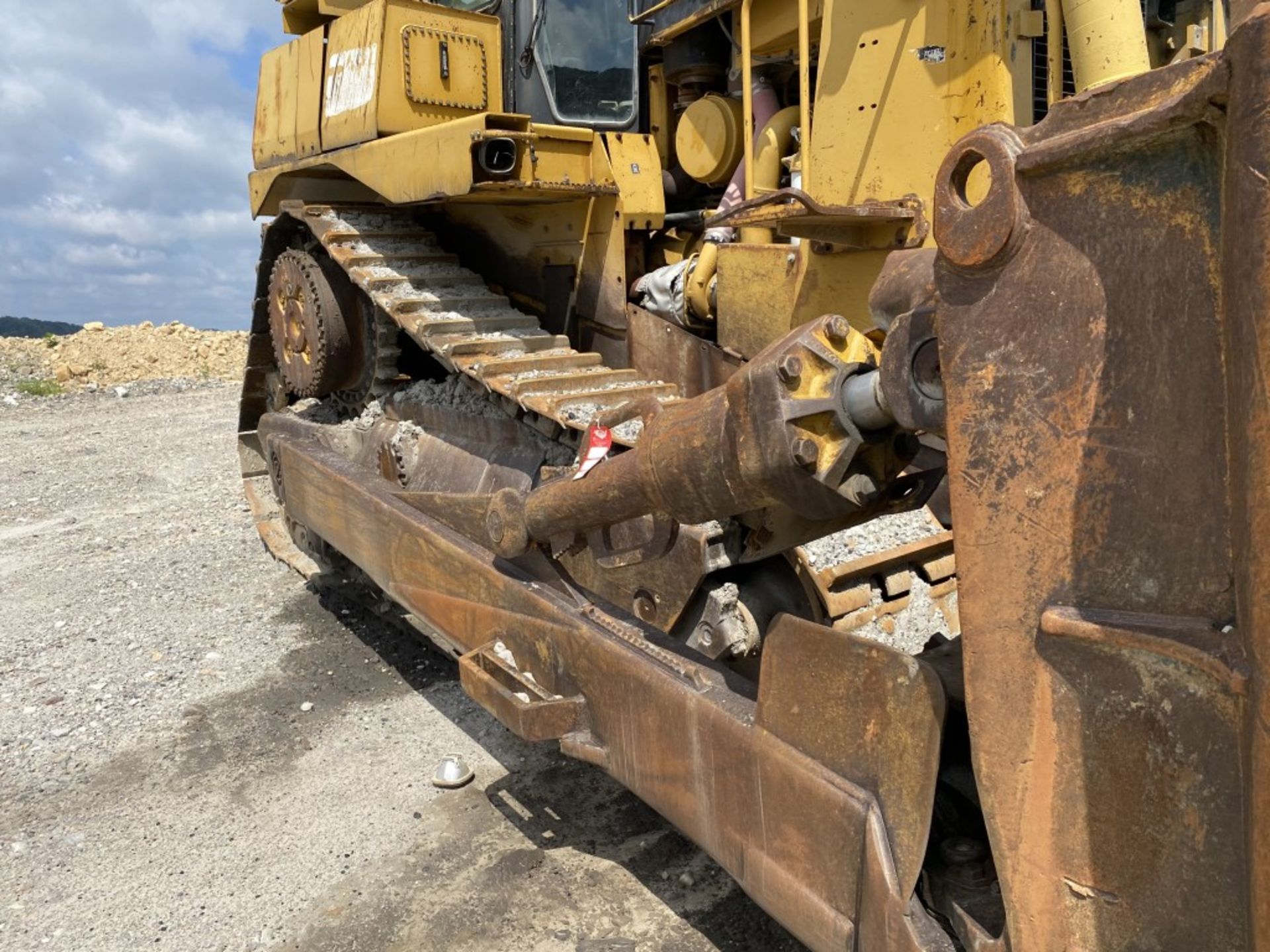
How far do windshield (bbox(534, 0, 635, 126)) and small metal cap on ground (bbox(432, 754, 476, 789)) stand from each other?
242 cm

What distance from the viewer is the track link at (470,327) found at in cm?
319

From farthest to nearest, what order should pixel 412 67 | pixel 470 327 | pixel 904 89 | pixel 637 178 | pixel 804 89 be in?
1. pixel 412 67
2. pixel 637 178
3. pixel 470 327
4. pixel 804 89
5. pixel 904 89

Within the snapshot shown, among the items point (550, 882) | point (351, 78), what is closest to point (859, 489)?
point (550, 882)

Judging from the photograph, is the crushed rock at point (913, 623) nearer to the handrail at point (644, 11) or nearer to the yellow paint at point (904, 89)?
the yellow paint at point (904, 89)

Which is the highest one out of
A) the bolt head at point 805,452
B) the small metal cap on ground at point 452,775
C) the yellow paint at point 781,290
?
the yellow paint at point 781,290

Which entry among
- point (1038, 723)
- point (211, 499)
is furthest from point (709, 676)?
point (211, 499)

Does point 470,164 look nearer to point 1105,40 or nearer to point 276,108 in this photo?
point 1105,40

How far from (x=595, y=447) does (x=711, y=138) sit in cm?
191

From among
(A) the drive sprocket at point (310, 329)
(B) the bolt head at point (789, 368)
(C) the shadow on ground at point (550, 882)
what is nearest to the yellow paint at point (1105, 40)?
(B) the bolt head at point (789, 368)

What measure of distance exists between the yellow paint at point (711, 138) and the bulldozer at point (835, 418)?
14mm

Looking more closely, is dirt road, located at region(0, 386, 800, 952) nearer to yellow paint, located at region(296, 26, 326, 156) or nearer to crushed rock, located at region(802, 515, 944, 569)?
crushed rock, located at region(802, 515, 944, 569)

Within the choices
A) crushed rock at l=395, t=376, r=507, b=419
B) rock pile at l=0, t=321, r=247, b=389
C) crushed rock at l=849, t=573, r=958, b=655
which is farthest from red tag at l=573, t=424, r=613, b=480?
rock pile at l=0, t=321, r=247, b=389

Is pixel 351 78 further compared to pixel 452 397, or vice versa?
pixel 351 78

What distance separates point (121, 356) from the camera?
16656 mm
